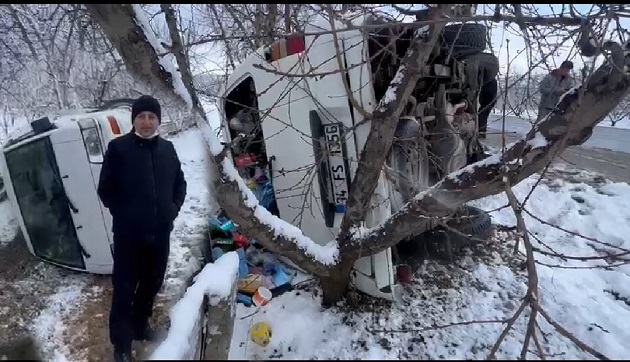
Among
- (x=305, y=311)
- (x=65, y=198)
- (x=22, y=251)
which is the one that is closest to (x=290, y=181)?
(x=305, y=311)

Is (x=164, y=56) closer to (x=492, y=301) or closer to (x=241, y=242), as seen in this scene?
(x=241, y=242)

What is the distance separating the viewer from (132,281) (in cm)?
279

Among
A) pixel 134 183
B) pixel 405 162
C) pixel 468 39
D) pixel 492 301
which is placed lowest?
pixel 492 301

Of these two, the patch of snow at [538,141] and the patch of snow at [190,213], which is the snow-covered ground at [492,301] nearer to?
the patch of snow at [538,141]

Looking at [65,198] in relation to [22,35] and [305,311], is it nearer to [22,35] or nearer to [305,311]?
[305,311]

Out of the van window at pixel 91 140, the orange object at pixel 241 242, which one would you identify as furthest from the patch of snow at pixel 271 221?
the van window at pixel 91 140

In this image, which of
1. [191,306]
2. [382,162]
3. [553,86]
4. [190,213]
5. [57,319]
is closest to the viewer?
[191,306]

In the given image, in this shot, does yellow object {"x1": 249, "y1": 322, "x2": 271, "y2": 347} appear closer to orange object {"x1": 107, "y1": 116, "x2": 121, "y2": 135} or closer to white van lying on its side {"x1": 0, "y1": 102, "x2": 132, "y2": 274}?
white van lying on its side {"x1": 0, "y1": 102, "x2": 132, "y2": 274}

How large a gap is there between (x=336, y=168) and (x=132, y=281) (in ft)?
5.34

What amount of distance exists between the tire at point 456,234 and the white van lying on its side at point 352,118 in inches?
20.7

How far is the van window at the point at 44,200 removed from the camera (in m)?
4.27

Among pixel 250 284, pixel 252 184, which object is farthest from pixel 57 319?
pixel 252 184

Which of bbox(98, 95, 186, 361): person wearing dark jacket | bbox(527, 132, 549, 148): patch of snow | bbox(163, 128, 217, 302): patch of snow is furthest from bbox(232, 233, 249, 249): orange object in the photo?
bbox(527, 132, 549, 148): patch of snow

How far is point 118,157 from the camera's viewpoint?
2643mm
